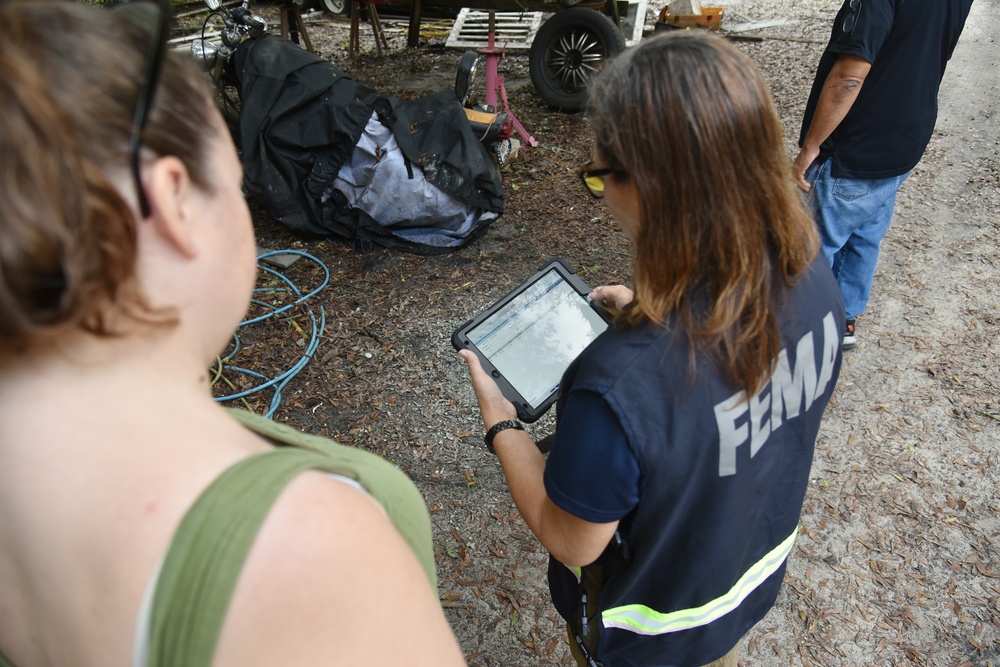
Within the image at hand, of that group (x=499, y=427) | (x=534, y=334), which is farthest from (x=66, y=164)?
(x=534, y=334)

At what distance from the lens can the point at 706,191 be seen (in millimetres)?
1045

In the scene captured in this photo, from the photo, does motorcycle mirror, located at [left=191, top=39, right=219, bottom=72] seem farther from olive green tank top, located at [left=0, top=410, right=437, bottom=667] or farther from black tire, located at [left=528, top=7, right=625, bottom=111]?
olive green tank top, located at [left=0, top=410, right=437, bottom=667]

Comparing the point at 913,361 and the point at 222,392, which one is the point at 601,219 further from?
the point at 222,392

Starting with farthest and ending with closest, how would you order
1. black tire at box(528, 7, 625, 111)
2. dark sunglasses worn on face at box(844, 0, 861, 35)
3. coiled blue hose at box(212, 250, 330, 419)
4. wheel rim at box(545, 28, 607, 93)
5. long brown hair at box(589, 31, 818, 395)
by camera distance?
wheel rim at box(545, 28, 607, 93) → black tire at box(528, 7, 625, 111) → coiled blue hose at box(212, 250, 330, 419) → dark sunglasses worn on face at box(844, 0, 861, 35) → long brown hair at box(589, 31, 818, 395)

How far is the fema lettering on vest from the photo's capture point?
1.08 meters

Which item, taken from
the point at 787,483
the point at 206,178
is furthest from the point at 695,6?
the point at 206,178

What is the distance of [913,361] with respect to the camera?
3.75m

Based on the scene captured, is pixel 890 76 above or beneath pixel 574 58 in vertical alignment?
above

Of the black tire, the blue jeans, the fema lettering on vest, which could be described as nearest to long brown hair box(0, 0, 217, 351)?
the fema lettering on vest

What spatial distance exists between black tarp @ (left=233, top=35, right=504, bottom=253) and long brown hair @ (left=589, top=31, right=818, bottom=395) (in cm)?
346

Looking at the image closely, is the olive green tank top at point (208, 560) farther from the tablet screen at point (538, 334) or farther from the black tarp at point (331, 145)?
the black tarp at point (331, 145)

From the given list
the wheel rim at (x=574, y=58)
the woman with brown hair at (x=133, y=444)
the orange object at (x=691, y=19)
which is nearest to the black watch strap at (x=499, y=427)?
the woman with brown hair at (x=133, y=444)

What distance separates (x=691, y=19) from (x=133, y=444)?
380 inches

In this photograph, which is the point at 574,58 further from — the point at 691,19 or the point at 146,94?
the point at 146,94
